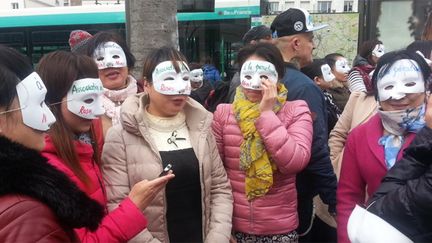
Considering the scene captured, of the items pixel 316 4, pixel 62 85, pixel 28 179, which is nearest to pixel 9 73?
pixel 28 179

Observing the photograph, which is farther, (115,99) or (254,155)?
(115,99)

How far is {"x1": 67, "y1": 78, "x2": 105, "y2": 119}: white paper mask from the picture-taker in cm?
210

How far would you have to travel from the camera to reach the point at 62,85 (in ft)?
6.89

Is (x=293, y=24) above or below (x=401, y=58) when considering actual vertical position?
above

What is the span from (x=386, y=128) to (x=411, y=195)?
0.79 metres

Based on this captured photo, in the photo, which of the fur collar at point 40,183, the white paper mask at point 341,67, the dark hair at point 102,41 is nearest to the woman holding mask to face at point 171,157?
the dark hair at point 102,41

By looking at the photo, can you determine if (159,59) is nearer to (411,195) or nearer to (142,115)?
(142,115)

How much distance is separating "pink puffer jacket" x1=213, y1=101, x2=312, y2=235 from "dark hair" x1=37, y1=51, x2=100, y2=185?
2.79 feet

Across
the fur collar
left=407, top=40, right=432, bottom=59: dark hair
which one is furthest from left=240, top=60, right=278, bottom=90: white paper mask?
the fur collar

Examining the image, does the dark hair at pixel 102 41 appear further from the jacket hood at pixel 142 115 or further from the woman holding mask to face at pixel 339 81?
the woman holding mask to face at pixel 339 81

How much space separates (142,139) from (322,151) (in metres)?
1.12

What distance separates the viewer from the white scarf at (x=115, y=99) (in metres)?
2.79

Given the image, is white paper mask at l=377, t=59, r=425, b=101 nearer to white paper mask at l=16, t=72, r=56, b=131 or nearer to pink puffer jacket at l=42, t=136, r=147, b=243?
pink puffer jacket at l=42, t=136, r=147, b=243

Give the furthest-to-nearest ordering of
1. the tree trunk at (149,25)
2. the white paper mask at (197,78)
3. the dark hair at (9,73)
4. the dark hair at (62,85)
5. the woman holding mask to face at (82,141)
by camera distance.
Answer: the white paper mask at (197,78) < the tree trunk at (149,25) < the dark hair at (62,85) < the woman holding mask to face at (82,141) < the dark hair at (9,73)
